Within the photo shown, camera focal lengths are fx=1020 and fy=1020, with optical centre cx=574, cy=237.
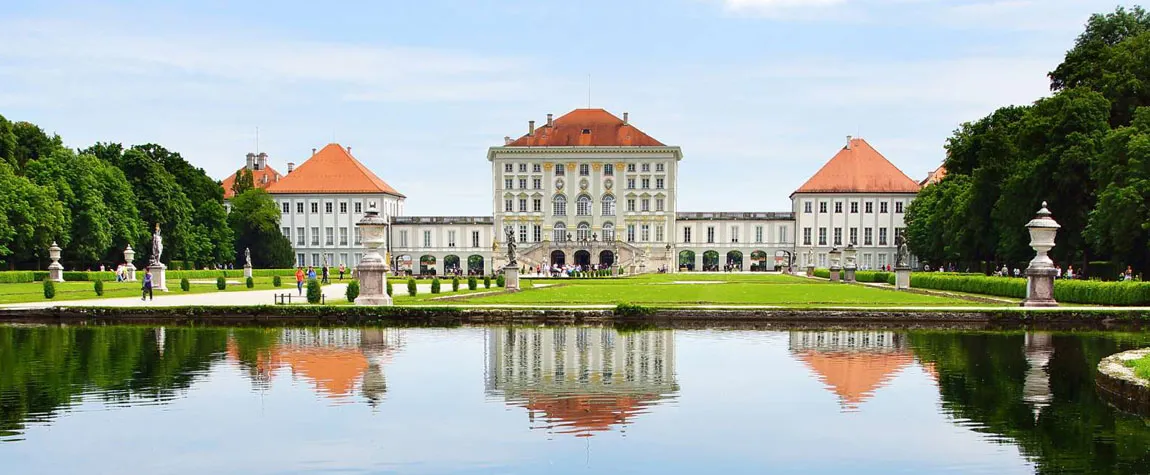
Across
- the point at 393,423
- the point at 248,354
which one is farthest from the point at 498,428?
the point at 248,354

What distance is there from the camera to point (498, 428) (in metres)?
9.32

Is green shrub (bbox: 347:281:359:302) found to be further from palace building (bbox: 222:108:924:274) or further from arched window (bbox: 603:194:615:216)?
arched window (bbox: 603:194:615:216)

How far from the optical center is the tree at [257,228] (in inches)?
2751

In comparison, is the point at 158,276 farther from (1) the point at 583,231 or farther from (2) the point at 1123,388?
(1) the point at 583,231

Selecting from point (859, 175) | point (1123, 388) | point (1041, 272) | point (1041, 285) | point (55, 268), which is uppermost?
point (859, 175)

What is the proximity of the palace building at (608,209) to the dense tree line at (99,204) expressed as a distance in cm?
1832

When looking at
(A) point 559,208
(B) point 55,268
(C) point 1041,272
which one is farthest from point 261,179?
(C) point 1041,272

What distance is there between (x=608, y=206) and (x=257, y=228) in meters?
27.8

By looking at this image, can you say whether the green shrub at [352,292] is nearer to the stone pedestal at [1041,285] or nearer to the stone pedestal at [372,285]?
the stone pedestal at [372,285]

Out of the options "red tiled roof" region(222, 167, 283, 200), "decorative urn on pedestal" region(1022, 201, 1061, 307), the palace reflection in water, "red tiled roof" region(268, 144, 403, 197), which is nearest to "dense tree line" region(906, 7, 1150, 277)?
"decorative urn on pedestal" region(1022, 201, 1061, 307)

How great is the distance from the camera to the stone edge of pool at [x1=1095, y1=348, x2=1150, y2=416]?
9.93 metres

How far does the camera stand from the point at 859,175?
83.4 metres

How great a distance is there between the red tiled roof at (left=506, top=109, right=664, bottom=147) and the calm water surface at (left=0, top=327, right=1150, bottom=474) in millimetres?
66437

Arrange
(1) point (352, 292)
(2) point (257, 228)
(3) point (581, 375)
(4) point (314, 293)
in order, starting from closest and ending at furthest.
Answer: (3) point (581, 375) < (4) point (314, 293) < (1) point (352, 292) < (2) point (257, 228)
